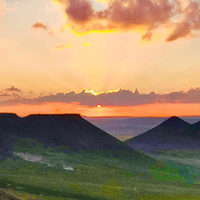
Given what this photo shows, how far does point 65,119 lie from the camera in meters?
172

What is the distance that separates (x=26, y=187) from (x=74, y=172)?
28205mm

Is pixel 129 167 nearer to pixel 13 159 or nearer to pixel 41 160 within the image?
pixel 41 160

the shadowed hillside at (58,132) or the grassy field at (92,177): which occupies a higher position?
the shadowed hillside at (58,132)

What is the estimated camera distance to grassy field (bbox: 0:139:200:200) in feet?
244

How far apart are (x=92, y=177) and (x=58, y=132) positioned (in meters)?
65.0

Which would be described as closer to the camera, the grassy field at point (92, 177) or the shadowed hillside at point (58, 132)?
the grassy field at point (92, 177)

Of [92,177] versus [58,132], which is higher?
[58,132]

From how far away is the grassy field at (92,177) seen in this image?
74438 millimetres

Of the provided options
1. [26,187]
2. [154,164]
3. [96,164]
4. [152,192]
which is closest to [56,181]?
[26,187]

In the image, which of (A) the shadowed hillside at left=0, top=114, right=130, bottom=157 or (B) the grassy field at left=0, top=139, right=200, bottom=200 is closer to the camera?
(B) the grassy field at left=0, top=139, right=200, bottom=200

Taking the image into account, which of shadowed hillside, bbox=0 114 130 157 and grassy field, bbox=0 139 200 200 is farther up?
shadowed hillside, bbox=0 114 130 157

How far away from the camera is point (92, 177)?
313 feet

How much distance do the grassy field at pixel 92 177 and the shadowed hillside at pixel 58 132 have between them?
7171 millimetres

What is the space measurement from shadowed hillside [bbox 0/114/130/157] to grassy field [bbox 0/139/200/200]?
23.5 ft
